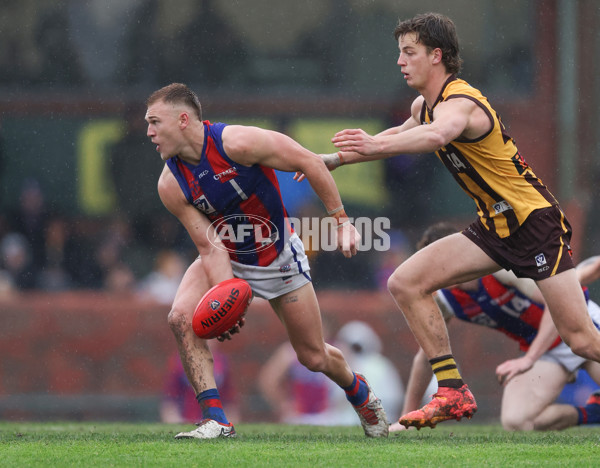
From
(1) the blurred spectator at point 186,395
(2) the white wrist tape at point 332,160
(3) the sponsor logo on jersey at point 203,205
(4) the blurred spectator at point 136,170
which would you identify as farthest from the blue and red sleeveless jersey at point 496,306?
(4) the blurred spectator at point 136,170

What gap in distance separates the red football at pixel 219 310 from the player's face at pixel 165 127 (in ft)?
2.71

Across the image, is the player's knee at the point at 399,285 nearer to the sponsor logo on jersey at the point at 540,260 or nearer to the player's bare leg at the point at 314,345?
the player's bare leg at the point at 314,345

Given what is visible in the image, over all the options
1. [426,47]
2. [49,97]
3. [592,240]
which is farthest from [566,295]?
[49,97]

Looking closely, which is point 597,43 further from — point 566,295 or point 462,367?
point 566,295

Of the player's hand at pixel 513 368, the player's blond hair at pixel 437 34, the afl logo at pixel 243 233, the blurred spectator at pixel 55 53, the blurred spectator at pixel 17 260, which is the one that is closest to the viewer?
the player's blond hair at pixel 437 34

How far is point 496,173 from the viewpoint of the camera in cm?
593

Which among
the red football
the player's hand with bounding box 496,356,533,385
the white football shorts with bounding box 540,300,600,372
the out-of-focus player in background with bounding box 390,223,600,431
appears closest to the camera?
the red football

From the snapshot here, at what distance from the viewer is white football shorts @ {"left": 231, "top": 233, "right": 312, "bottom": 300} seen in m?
6.25

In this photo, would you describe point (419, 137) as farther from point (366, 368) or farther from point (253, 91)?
point (253, 91)

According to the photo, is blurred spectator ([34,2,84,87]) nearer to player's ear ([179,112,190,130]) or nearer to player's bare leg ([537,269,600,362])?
player's ear ([179,112,190,130])

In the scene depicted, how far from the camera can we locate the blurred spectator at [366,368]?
10820 mm

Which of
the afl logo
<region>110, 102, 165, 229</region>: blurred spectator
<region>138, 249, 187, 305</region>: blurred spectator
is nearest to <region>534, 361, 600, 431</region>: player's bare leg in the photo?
the afl logo

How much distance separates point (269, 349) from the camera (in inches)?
459

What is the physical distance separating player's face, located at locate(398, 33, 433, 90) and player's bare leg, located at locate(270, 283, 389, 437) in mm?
1328
